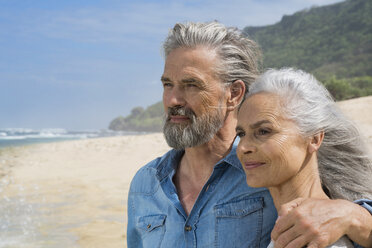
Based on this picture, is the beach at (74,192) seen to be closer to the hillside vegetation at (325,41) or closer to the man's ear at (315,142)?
the man's ear at (315,142)

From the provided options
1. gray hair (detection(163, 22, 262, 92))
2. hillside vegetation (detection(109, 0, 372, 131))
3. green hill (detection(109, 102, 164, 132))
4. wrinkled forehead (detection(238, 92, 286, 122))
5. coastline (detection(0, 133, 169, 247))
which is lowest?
green hill (detection(109, 102, 164, 132))

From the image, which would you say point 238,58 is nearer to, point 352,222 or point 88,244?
point 352,222

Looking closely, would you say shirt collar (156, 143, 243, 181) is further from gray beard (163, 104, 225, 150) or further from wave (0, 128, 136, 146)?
wave (0, 128, 136, 146)

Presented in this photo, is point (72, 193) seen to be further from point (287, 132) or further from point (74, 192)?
point (287, 132)

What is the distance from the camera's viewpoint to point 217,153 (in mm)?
2648

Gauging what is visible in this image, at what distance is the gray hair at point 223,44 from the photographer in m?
2.55

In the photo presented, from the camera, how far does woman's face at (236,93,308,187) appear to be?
5.99 ft

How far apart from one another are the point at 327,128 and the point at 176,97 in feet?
2.85

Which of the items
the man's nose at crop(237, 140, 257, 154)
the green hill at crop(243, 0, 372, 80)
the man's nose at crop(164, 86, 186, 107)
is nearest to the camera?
the man's nose at crop(237, 140, 257, 154)

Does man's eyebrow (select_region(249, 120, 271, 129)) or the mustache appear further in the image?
the mustache

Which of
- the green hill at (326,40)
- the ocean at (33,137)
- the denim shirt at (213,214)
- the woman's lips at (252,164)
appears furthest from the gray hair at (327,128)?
the green hill at (326,40)

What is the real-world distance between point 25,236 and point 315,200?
5988 mm

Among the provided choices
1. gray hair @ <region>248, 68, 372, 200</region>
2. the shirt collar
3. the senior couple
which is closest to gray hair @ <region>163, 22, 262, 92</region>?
the senior couple

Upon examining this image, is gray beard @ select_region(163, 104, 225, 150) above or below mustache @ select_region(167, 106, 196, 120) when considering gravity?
below
